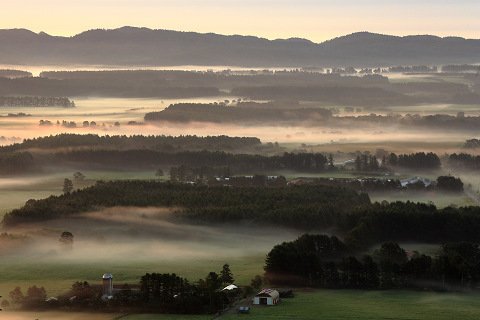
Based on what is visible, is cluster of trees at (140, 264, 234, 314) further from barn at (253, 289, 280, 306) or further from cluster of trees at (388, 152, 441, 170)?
cluster of trees at (388, 152, 441, 170)

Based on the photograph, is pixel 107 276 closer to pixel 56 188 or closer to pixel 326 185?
pixel 326 185

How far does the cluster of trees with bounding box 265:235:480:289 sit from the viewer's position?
75.5 meters

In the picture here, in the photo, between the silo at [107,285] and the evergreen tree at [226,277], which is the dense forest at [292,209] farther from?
the silo at [107,285]

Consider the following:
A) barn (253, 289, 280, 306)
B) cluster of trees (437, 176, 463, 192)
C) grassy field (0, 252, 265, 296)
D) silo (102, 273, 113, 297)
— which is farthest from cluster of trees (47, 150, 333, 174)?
barn (253, 289, 280, 306)

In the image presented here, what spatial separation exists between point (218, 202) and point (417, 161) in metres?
58.7

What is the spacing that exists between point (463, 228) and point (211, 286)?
30588 millimetres

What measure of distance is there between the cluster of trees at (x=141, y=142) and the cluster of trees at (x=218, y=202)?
165ft

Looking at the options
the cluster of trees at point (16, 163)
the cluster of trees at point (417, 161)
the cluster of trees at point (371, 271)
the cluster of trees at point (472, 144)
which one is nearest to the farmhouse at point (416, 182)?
the cluster of trees at point (417, 161)

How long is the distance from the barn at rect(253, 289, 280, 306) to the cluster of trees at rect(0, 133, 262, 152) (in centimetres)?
10522

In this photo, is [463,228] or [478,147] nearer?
[463,228]

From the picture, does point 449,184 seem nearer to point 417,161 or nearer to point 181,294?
point 417,161

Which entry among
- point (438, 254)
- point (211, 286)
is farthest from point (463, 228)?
point (211, 286)

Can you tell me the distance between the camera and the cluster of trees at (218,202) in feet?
329

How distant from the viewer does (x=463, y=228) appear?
92.6 meters
